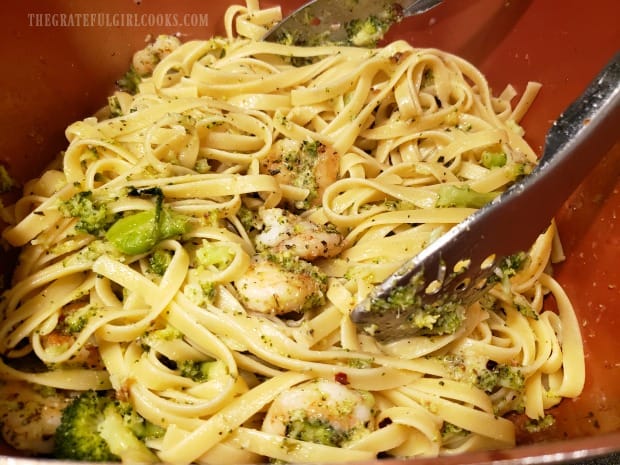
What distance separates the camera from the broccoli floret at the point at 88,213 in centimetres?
284

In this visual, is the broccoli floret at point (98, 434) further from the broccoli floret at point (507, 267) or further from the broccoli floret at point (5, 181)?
the broccoli floret at point (507, 267)

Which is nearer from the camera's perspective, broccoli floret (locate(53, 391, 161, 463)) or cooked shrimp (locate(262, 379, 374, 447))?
broccoli floret (locate(53, 391, 161, 463))

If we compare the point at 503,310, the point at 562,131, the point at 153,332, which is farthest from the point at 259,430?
the point at 562,131

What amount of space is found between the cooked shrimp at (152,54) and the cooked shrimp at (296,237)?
1.51m

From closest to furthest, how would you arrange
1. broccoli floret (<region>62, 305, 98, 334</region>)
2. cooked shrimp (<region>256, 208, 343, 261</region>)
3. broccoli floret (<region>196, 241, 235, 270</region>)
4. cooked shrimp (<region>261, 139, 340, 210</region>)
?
broccoli floret (<region>62, 305, 98, 334</region>), broccoli floret (<region>196, 241, 235, 270</region>), cooked shrimp (<region>256, 208, 343, 261</region>), cooked shrimp (<region>261, 139, 340, 210</region>)

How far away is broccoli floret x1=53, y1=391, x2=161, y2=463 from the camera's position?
2400 mm

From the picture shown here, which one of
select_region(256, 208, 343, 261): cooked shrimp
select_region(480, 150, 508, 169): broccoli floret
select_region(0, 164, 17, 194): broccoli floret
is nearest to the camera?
select_region(256, 208, 343, 261): cooked shrimp

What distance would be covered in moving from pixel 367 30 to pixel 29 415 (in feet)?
10.2

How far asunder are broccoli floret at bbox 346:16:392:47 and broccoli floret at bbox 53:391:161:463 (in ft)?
9.26

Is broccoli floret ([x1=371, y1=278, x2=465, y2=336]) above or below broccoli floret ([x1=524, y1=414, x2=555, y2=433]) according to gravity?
above

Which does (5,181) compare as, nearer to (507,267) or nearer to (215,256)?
(215,256)

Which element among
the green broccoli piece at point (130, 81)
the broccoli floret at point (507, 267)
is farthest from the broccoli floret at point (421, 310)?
the green broccoli piece at point (130, 81)

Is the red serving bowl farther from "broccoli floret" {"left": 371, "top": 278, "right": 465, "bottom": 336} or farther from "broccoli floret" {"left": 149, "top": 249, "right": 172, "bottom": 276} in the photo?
"broccoli floret" {"left": 149, "top": 249, "right": 172, "bottom": 276}

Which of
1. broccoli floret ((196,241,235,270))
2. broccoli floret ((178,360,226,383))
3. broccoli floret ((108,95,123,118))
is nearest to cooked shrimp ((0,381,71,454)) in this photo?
broccoli floret ((178,360,226,383))
